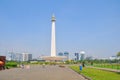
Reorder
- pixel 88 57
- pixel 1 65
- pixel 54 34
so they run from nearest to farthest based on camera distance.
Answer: pixel 1 65, pixel 54 34, pixel 88 57

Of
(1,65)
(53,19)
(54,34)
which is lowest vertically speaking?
(1,65)

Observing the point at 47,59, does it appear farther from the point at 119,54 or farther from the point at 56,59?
the point at 119,54

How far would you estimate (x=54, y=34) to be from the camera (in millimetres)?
120500

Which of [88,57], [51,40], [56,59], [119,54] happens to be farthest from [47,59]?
[119,54]

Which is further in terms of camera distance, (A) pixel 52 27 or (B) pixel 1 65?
(A) pixel 52 27

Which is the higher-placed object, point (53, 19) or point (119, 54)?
point (53, 19)

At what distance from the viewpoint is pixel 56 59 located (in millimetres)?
128875

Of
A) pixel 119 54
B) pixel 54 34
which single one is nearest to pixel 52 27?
pixel 54 34

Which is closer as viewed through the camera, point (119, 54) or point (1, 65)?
point (119, 54)

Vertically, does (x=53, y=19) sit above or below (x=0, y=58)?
above

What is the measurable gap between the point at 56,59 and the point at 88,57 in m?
56.2

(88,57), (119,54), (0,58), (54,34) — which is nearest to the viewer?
(119,54)

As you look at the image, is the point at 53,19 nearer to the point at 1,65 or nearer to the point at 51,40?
the point at 51,40

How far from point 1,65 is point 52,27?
239 ft
